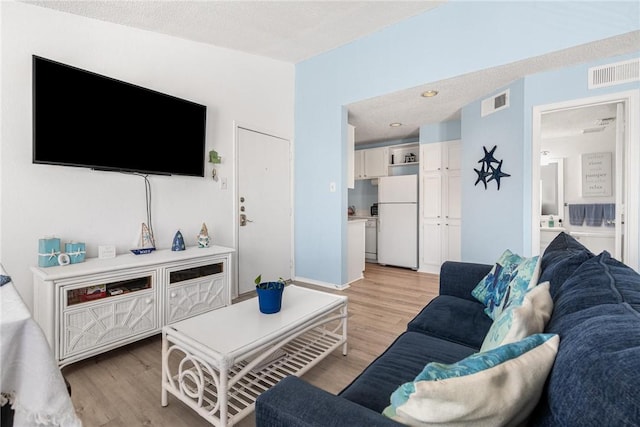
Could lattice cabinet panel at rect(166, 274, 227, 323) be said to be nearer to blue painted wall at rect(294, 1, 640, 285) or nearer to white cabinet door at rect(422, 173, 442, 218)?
blue painted wall at rect(294, 1, 640, 285)

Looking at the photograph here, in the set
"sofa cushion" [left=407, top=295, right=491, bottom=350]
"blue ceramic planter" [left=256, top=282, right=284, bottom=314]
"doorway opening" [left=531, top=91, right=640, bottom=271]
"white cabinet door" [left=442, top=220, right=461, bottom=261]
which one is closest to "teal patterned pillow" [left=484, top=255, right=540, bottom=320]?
"sofa cushion" [left=407, top=295, right=491, bottom=350]

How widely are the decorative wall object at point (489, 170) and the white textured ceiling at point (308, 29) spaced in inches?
28.2

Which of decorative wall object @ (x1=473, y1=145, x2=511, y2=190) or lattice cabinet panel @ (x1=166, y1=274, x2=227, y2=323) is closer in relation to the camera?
lattice cabinet panel @ (x1=166, y1=274, x2=227, y2=323)

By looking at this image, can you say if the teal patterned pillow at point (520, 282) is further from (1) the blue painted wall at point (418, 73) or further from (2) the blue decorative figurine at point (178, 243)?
(2) the blue decorative figurine at point (178, 243)

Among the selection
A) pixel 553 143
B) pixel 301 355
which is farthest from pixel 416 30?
pixel 301 355

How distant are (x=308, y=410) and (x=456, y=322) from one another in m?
1.16

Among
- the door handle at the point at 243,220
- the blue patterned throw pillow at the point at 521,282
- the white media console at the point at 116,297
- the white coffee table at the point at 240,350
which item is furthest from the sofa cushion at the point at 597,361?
the door handle at the point at 243,220

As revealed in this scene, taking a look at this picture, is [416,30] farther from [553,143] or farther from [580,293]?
[580,293]

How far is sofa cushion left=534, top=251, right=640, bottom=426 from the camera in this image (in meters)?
0.45

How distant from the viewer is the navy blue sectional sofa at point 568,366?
0.47 meters

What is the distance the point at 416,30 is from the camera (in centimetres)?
296

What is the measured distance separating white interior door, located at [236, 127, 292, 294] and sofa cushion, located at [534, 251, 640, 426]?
9.99ft

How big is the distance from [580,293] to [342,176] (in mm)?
2914

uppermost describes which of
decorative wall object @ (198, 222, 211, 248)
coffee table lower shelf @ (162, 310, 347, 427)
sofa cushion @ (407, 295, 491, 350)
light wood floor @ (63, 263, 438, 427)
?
decorative wall object @ (198, 222, 211, 248)
